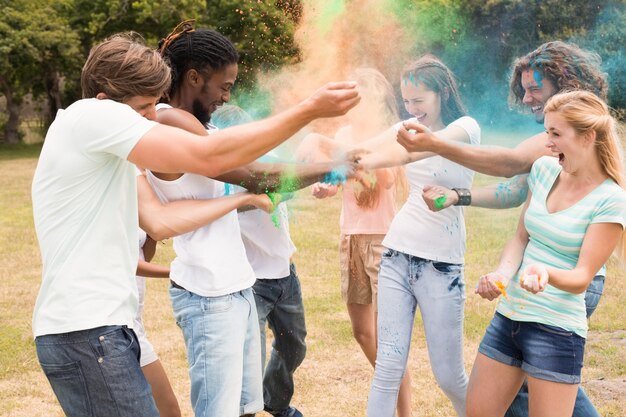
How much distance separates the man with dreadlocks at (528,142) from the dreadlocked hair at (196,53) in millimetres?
823

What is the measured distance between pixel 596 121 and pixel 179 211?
5.62ft

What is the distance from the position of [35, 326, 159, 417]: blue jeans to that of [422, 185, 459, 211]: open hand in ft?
5.41

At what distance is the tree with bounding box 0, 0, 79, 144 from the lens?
29.0 m

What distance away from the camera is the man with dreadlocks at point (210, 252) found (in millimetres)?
3230

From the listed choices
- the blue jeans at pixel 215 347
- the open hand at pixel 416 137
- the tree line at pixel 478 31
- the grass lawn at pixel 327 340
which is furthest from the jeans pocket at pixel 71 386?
the grass lawn at pixel 327 340

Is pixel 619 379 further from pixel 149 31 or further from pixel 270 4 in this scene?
pixel 149 31

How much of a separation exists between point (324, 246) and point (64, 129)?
25.5 ft

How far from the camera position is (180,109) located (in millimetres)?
3215

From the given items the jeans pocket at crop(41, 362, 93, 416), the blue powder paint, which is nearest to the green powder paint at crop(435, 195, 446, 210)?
the blue powder paint

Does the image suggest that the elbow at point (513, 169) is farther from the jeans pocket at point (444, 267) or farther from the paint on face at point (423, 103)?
the jeans pocket at point (444, 267)

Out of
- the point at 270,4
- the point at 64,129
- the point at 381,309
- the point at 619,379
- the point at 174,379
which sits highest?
the point at 270,4

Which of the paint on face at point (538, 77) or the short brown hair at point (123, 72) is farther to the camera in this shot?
the paint on face at point (538, 77)

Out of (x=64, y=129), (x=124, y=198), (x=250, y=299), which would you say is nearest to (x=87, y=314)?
(x=124, y=198)

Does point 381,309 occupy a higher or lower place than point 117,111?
lower
